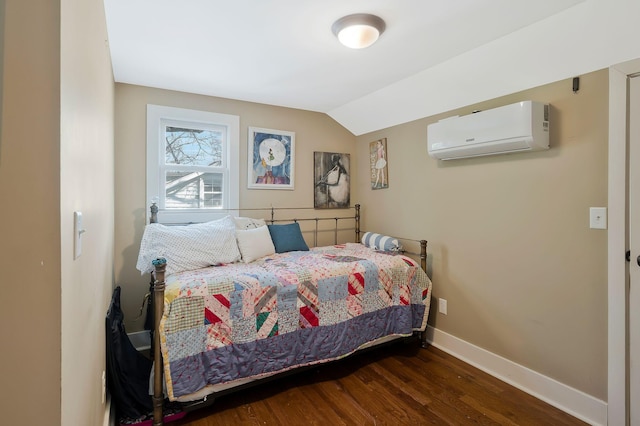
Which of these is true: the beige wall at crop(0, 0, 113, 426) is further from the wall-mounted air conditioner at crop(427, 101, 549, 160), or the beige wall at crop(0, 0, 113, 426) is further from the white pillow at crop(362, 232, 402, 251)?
the white pillow at crop(362, 232, 402, 251)

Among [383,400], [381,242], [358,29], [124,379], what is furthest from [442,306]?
[124,379]

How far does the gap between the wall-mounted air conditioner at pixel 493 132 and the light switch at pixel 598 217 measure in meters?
0.49

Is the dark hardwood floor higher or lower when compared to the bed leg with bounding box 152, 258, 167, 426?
lower

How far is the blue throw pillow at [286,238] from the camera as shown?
3160 mm

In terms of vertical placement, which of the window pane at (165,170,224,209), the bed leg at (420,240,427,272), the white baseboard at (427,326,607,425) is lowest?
the white baseboard at (427,326,607,425)

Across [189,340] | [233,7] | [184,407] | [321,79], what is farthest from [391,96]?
[184,407]

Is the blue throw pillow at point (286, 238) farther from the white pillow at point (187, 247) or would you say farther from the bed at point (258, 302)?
the white pillow at point (187, 247)

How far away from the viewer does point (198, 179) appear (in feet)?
10.6

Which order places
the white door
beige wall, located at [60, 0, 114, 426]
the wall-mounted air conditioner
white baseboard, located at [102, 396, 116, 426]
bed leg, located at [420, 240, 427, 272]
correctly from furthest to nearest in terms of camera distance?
1. bed leg, located at [420, 240, 427, 272]
2. the wall-mounted air conditioner
3. the white door
4. white baseboard, located at [102, 396, 116, 426]
5. beige wall, located at [60, 0, 114, 426]

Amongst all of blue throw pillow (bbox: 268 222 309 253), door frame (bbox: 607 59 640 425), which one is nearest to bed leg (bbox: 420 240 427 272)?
blue throw pillow (bbox: 268 222 309 253)

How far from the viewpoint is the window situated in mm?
2986

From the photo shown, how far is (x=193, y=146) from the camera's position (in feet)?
10.5

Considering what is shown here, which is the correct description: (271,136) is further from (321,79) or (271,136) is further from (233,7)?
(233,7)

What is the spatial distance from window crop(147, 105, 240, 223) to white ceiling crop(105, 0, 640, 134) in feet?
0.94
